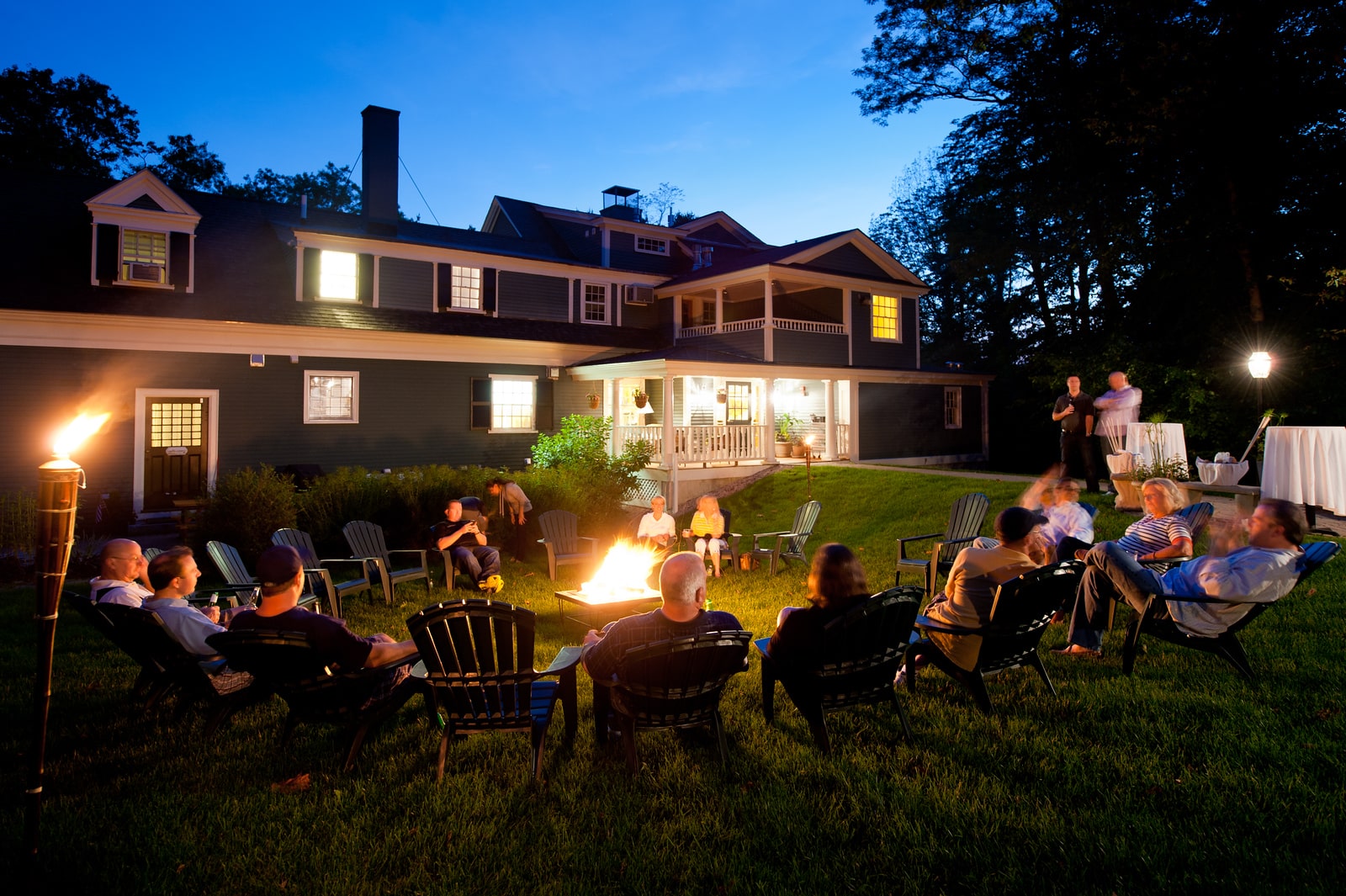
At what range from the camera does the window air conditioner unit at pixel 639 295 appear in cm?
2295

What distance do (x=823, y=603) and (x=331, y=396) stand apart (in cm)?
1535

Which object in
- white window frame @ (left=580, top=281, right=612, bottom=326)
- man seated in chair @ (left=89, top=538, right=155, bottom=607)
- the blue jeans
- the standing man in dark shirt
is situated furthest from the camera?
white window frame @ (left=580, top=281, right=612, bottom=326)

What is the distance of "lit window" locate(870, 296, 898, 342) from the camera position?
22828 mm

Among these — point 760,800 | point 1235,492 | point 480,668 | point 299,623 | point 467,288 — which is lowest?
point 760,800

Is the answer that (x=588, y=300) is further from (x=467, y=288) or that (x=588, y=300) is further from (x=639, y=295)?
(x=467, y=288)

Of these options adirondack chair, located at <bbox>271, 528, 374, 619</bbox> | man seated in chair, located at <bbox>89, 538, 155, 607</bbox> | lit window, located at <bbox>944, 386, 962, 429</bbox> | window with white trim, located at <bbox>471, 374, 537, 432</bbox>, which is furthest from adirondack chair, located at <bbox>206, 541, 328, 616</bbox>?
lit window, located at <bbox>944, 386, 962, 429</bbox>

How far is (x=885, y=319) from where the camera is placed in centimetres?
2312

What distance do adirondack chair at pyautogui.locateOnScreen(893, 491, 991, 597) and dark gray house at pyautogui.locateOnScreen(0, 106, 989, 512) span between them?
8.13 metres

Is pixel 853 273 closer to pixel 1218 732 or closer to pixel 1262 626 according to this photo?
pixel 1262 626

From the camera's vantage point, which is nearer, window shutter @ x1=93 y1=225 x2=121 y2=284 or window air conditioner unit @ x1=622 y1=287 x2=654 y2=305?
window shutter @ x1=93 y1=225 x2=121 y2=284

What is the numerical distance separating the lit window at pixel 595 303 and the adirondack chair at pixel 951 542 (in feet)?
46.6

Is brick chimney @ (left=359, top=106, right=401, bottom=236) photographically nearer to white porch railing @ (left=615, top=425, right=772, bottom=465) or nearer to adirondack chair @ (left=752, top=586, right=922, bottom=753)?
white porch railing @ (left=615, top=425, right=772, bottom=465)

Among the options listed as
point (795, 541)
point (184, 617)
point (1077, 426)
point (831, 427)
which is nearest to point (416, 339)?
point (831, 427)

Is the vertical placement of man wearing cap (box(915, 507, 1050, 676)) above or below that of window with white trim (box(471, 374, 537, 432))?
below
